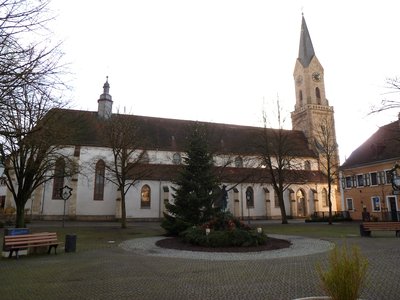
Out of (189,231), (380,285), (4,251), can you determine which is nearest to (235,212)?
(189,231)

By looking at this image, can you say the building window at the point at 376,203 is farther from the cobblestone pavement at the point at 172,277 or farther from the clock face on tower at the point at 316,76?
the cobblestone pavement at the point at 172,277

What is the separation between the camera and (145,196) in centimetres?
4575

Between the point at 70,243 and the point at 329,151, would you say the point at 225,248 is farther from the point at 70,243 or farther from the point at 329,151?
the point at 329,151

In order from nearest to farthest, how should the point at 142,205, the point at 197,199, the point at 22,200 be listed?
the point at 197,199 < the point at 22,200 < the point at 142,205

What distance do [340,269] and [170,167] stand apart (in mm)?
41915

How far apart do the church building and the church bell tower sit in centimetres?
18

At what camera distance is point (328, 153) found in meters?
41.2

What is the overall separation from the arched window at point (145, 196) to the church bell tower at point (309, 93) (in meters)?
29.8

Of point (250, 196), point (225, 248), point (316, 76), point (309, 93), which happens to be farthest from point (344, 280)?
point (316, 76)

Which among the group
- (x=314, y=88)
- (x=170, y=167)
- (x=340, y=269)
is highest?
(x=314, y=88)

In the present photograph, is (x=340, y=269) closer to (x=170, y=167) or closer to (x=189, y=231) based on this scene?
(x=189, y=231)

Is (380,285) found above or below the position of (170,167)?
below

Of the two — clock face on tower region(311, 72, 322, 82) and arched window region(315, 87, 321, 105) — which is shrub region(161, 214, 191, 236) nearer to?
arched window region(315, 87, 321, 105)

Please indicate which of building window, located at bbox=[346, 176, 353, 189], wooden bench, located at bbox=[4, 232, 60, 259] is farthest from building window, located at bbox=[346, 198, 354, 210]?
wooden bench, located at bbox=[4, 232, 60, 259]
